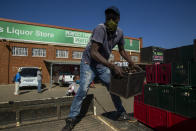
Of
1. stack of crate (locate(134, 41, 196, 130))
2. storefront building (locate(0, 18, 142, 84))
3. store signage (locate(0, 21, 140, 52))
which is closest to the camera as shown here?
stack of crate (locate(134, 41, 196, 130))

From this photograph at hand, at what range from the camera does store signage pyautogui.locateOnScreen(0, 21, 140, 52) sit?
57.3ft

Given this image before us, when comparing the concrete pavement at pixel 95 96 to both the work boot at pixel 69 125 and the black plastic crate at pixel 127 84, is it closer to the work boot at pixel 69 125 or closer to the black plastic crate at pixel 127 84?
the work boot at pixel 69 125

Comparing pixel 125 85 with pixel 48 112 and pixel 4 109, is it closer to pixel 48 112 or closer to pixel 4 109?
pixel 48 112

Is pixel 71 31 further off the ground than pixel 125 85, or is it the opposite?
pixel 71 31

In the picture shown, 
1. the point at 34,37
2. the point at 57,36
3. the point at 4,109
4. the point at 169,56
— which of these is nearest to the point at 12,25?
the point at 34,37

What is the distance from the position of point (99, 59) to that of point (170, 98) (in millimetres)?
1509

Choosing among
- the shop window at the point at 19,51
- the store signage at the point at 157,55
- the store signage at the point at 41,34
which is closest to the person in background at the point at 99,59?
the shop window at the point at 19,51

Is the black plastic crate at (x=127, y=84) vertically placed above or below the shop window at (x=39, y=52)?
below

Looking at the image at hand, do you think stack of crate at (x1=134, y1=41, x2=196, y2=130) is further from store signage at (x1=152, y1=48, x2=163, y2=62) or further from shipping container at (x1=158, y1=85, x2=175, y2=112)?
store signage at (x1=152, y1=48, x2=163, y2=62)

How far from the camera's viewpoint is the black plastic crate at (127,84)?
2186 millimetres

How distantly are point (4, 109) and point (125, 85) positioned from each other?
2068 millimetres

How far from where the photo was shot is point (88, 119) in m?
2.93

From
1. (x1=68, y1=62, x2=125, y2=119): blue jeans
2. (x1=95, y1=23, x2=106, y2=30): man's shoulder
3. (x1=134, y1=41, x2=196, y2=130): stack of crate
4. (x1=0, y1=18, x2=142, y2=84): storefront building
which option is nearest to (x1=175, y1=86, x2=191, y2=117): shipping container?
(x1=134, y1=41, x2=196, y2=130): stack of crate

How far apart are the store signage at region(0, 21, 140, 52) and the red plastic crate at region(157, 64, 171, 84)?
18.9 metres
